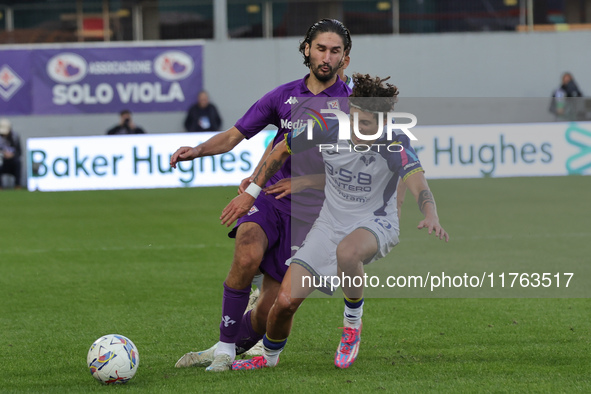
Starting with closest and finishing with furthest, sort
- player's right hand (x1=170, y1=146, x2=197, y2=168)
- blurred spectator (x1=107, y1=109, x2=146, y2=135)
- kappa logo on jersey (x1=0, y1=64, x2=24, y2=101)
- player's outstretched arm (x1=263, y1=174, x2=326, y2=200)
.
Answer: player's right hand (x1=170, y1=146, x2=197, y2=168), player's outstretched arm (x1=263, y1=174, x2=326, y2=200), blurred spectator (x1=107, y1=109, x2=146, y2=135), kappa logo on jersey (x1=0, y1=64, x2=24, y2=101)

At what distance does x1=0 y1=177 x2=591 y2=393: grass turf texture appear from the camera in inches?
185

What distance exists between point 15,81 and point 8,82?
154mm

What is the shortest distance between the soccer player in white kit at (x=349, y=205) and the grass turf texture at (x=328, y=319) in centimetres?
21

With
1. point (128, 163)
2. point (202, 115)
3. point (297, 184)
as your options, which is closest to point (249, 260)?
point (297, 184)

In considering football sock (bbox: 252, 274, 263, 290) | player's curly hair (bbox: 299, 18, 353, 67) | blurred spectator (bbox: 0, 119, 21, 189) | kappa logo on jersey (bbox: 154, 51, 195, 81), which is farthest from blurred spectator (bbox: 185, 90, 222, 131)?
player's curly hair (bbox: 299, 18, 353, 67)

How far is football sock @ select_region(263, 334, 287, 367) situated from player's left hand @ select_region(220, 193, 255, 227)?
2.25ft

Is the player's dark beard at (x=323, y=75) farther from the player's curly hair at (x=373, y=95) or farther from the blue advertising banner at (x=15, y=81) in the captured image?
the blue advertising banner at (x=15, y=81)

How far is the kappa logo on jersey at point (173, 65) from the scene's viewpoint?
66.5 ft

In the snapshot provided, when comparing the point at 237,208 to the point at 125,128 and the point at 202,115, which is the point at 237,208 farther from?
the point at 202,115

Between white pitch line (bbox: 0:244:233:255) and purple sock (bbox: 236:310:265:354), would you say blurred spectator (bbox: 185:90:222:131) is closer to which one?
white pitch line (bbox: 0:244:233:255)

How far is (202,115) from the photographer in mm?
19438

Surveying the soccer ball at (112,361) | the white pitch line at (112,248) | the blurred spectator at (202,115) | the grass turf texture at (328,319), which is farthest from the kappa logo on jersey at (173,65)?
the soccer ball at (112,361)

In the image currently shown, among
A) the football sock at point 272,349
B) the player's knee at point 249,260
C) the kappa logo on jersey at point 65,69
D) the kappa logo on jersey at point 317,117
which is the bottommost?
the football sock at point 272,349

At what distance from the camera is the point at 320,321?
648 cm
